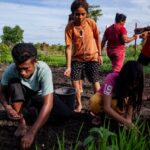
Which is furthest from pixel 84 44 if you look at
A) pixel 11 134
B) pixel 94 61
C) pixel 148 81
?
pixel 148 81

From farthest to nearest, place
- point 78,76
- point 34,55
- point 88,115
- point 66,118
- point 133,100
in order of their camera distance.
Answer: point 78,76 → point 88,115 → point 66,118 → point 133,100 → point 34,55

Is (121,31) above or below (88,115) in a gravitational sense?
above

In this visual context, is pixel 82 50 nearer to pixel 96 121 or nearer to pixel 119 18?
pixel 96 121

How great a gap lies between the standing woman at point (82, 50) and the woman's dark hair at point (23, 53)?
131 cm

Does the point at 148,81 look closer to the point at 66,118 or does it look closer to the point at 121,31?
the point at 121,31

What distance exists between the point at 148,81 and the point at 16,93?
4.93 meters

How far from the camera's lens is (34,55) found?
12.5ft

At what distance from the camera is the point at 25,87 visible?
4176 millimetres

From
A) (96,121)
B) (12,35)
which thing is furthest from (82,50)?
(12,35)

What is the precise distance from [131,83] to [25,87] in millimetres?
923

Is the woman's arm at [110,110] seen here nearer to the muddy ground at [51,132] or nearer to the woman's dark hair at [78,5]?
the muddy ground at [51,132]

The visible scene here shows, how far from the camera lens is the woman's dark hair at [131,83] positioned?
12.6 feet

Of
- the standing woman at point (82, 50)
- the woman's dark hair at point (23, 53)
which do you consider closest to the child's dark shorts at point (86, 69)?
the standing woman at point (82, 50)

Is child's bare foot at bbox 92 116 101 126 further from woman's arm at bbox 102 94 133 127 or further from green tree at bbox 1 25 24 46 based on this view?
green tree at bbox 1 25 24 46
